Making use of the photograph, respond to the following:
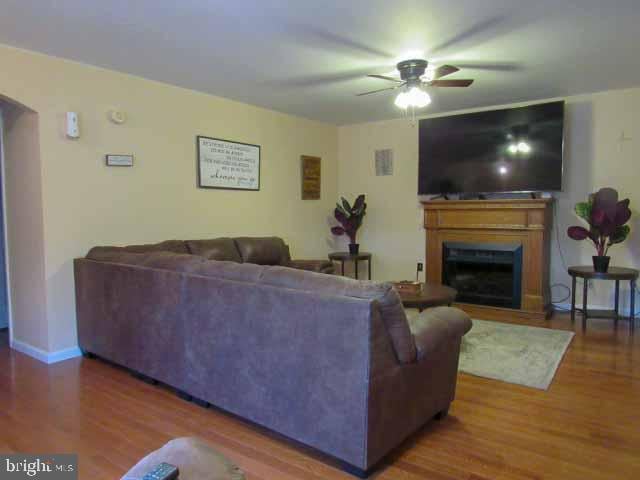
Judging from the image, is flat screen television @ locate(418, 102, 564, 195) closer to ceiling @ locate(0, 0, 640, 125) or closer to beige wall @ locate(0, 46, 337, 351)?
ceiling @ locate(0, 0, 640, 125)

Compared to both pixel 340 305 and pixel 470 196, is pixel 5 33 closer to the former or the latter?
pixel 340 305

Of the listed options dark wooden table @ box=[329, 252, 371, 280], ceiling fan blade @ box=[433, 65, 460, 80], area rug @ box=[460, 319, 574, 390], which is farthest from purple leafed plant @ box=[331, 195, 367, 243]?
ceiling fan blade @ box=[433, 65, 460, 80]

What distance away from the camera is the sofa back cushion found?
456 centimetres

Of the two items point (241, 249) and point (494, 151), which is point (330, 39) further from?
point (494, 151)

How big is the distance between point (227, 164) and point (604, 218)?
377 cm

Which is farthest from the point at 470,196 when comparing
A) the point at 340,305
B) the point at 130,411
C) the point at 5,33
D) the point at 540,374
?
the point at 5,33

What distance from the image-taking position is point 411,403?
2.09m

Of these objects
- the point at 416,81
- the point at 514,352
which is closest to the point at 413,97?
the point at 416,81

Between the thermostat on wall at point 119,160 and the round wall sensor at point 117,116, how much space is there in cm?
29

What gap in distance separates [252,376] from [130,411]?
2.90 feet

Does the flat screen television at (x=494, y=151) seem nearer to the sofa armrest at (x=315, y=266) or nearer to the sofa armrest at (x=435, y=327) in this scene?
the sofa armrest at (x=315, y=266)

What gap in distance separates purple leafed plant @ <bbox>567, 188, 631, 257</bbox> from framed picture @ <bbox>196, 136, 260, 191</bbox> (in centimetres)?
341

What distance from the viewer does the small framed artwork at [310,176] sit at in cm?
572

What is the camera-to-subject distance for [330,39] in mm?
3021
